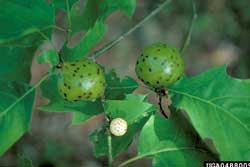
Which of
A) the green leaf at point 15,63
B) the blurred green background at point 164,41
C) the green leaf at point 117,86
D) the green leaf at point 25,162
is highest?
the blurred green background at point 164,41

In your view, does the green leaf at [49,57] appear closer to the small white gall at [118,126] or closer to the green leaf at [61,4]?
the green leaf at [61,4]

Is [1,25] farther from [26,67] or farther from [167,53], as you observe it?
[167,53]

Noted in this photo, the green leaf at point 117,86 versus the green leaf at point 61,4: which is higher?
the green leaf at point 61,4

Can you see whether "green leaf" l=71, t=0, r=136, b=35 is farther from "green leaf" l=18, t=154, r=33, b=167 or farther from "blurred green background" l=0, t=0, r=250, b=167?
"blurred green background" l=0, t=0, r=250, b=167

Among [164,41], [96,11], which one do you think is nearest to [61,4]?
[96,11]

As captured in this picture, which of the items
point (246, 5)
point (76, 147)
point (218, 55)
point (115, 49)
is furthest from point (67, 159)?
point (246, 5)

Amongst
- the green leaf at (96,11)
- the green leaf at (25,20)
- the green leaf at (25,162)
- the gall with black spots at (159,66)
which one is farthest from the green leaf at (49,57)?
the green leaf at (25,162)

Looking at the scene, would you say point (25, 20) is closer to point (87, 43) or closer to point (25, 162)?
point (87, 43)
